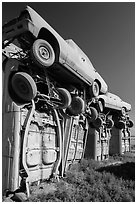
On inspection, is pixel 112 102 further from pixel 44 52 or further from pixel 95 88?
pixel 44 52

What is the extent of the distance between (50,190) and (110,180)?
3.50 m

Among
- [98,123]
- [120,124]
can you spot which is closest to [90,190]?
[98,123]

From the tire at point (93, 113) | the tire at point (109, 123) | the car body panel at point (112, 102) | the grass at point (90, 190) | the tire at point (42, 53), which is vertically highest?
the tire at point (42, 53)

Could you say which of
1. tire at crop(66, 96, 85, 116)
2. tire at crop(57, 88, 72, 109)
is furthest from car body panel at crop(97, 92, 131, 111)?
tire at crop(57, 88, 72, 109)

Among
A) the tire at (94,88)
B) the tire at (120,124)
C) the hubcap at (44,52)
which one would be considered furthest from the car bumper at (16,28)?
the tire at (120,124)

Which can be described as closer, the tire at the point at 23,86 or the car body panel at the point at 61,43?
the car body panel at the point at 61,43

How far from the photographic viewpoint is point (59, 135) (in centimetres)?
987

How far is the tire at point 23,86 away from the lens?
287 inches

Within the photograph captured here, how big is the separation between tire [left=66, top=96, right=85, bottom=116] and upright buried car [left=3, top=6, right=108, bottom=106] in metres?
1.10

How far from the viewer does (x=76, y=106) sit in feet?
36.4

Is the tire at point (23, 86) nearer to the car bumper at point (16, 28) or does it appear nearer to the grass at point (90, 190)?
the car bumper at point (16, 28)

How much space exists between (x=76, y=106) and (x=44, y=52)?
456 centimetres

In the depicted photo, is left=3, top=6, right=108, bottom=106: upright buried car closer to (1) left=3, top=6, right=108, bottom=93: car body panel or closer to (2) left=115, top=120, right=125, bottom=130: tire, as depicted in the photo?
(1) left=3, top=6, right=108, bottom=93: car body panel

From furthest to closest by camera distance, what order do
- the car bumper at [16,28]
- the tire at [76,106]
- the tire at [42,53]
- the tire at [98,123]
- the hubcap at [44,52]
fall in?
the tire at [98,123]
the tire at [76,106]
the hubcap at [44,52]
the tire at [42,53]
the car bumper at [16,28]
